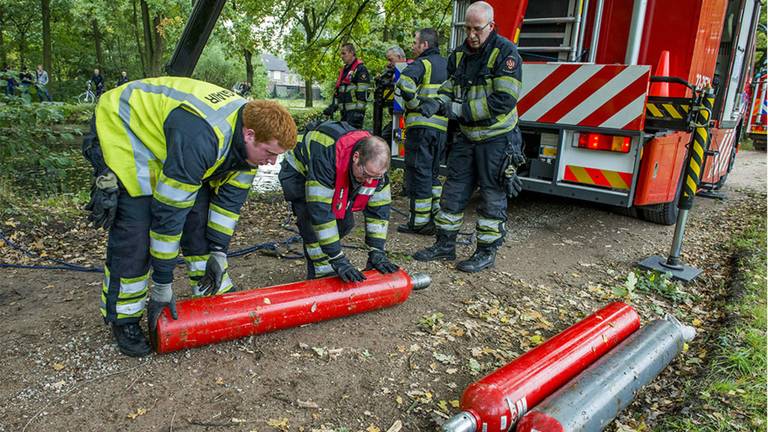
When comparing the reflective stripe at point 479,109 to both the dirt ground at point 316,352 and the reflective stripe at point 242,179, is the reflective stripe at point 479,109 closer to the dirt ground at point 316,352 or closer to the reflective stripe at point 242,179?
the dirt ground at point 316,352

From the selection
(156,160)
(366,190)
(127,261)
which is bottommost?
(127,261)

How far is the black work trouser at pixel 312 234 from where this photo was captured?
3.47 m

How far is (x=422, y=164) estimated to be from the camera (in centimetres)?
515

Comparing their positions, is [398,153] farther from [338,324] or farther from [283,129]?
[283,129]

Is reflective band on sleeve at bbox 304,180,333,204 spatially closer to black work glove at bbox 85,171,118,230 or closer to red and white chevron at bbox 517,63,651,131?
black work glove at bbox 85,171,118,230

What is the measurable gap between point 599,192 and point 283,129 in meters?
3.48

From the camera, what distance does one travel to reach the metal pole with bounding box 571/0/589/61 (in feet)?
17.2

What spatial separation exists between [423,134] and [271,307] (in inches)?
109

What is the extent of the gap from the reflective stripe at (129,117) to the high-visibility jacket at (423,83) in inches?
100

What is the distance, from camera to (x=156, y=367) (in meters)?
2.66

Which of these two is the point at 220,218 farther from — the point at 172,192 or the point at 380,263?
the point at 380,263

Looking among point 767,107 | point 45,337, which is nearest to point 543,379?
point 45,337

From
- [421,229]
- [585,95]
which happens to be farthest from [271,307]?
[585,95]

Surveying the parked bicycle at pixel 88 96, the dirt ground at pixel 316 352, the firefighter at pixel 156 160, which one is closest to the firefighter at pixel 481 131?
the dirt ground at pixel 316 352
